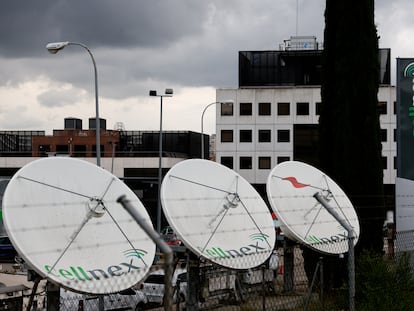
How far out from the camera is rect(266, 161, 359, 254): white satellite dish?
1378 centimetres

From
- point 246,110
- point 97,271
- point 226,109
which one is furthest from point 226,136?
point 97,271

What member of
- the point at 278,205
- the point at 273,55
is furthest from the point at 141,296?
the point at 273,55

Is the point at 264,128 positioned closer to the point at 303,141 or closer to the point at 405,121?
the point at 303,141

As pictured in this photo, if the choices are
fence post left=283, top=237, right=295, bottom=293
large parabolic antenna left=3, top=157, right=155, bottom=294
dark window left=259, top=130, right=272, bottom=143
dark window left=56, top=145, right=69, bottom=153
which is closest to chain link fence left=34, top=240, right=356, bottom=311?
fence post left=283, top=237, right=295, bottom=293

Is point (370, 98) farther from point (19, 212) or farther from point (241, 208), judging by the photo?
point (19, 212)

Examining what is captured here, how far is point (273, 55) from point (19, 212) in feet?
198

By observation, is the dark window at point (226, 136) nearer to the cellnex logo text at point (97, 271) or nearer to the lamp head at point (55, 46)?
the lamp head at point (55, 46)

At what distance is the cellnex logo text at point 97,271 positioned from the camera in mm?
9117

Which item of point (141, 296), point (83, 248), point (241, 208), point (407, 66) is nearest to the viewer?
point (83, 248)

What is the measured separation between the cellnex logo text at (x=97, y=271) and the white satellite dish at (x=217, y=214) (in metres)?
0.82

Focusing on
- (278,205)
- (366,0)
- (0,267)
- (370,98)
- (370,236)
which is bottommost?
(0,267)

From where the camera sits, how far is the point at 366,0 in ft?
62.8

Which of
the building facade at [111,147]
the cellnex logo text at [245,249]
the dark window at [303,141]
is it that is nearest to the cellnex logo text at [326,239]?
the cellnex logo text at [245,249]

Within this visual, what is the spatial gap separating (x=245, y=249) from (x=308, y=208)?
3.15 m
